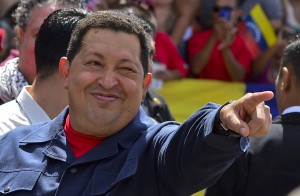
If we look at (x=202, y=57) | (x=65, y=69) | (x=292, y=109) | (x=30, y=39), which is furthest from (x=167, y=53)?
(x=65, y=69)

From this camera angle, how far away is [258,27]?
26.1 ft

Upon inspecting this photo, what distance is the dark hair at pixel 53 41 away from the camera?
157 inches

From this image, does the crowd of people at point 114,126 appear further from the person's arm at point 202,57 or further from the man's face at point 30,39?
the person's arm at point 202,57

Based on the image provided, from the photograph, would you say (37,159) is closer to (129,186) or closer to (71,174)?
(71,174)

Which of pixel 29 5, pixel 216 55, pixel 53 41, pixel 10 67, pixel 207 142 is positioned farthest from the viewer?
pixel 216 55

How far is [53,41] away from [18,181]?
1056mm

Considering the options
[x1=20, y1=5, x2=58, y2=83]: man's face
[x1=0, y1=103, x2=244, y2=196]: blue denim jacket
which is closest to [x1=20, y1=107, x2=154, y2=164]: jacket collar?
[x1=0, y1=103, x2=244, y2=196]: blue denim jacket

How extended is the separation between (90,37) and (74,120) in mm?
320

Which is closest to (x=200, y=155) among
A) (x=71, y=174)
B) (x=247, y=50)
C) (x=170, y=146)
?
(x=170, y=146)

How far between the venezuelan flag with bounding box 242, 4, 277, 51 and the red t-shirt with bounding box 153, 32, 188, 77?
995mm

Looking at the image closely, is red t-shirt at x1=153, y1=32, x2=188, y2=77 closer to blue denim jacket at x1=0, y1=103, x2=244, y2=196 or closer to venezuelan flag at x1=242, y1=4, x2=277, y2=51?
venezuelan flag at x1=242, y1=4, x2=277, y2=51

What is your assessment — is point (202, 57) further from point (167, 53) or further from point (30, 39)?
point (30, 39)

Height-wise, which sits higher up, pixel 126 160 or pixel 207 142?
pixel 207 142

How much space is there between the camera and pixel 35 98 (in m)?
3.95
